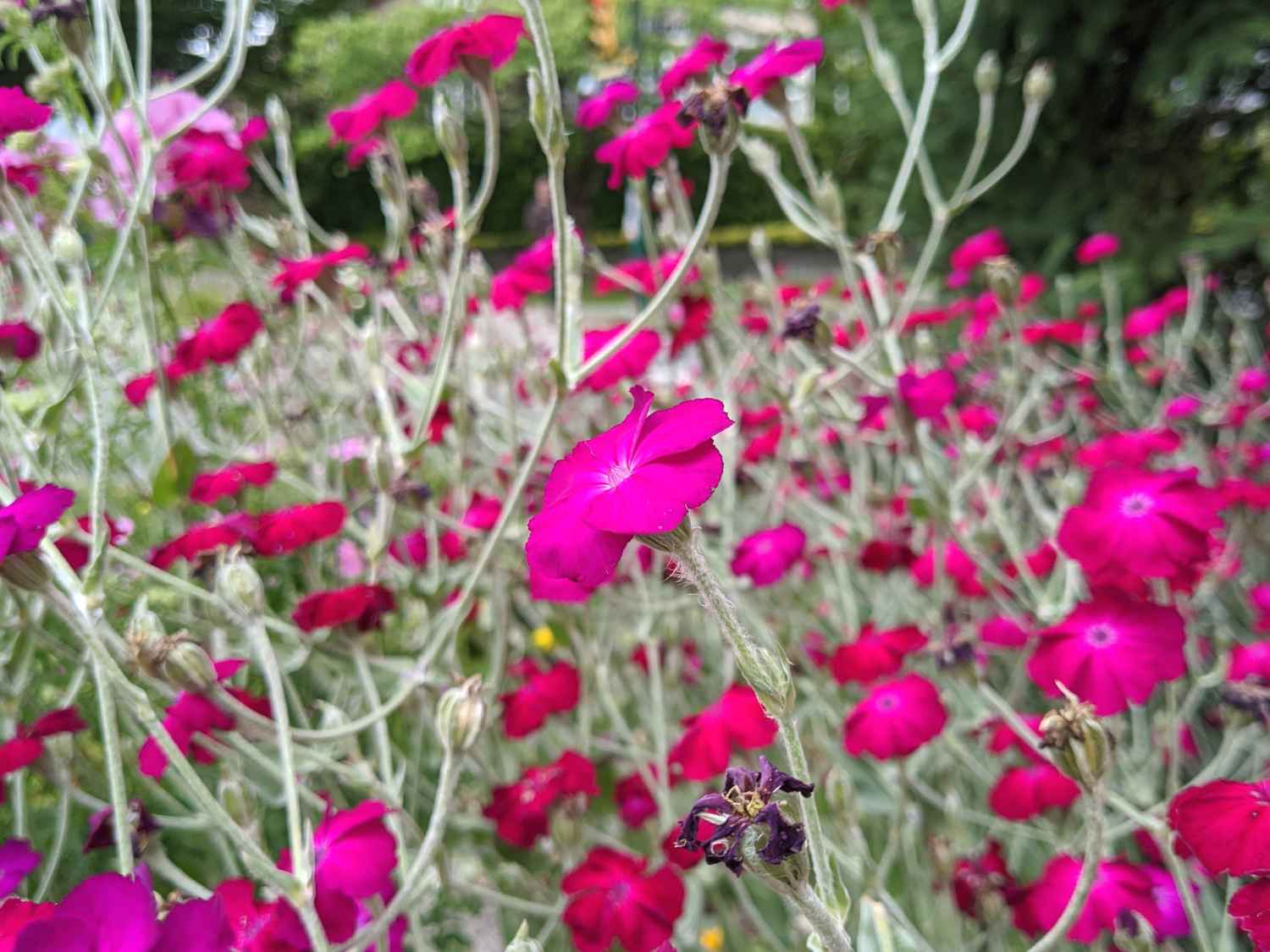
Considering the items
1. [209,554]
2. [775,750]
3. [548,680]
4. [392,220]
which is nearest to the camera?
[209,554]

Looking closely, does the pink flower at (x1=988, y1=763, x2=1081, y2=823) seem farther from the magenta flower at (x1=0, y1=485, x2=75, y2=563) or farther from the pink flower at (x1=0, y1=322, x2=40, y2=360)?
the pink flower at (x1=0, y1=322, x2=40, y2=360)

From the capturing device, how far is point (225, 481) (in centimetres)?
95

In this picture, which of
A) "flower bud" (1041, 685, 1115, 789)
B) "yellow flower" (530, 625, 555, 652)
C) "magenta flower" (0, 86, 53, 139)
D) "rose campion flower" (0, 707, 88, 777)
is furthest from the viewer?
"yellow flower" (530, 625, 555, 652)

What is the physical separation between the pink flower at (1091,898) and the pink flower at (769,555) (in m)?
0.34

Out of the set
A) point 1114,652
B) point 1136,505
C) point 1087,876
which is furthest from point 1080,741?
point 1136,505

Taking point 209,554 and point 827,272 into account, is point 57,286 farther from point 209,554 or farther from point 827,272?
point 827,272

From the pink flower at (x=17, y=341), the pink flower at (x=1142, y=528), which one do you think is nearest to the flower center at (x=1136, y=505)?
the pink flower at (x=1142, y=528)

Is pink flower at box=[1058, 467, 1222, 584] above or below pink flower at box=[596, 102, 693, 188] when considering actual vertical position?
below

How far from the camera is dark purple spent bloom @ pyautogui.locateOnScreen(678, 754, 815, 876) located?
0.39 m

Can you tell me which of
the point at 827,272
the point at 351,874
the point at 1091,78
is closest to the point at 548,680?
the point at 351,874

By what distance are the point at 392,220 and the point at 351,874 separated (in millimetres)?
914

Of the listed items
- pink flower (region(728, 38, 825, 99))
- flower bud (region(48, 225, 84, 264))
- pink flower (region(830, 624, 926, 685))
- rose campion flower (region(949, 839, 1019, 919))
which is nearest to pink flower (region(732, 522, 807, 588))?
pink flower (region(830, 624, 926, 685))

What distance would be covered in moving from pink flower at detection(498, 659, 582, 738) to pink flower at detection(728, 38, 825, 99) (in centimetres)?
58

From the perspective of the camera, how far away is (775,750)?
114 cm
